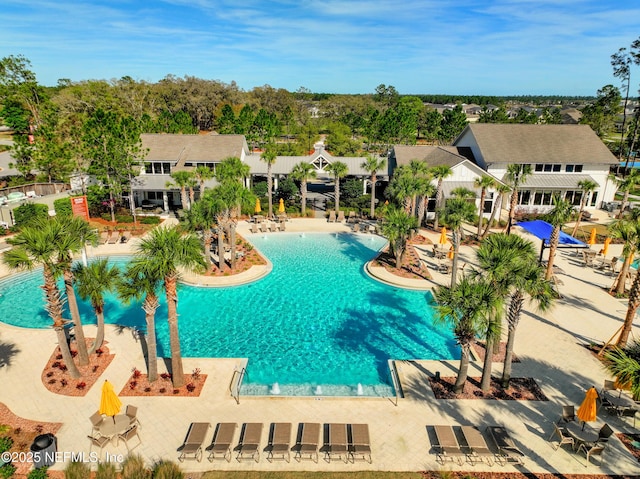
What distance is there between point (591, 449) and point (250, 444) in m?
11.6

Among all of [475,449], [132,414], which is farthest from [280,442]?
[475,449]

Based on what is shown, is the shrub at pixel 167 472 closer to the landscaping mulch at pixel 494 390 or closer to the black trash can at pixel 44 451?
the black trash can at pixel 44 451

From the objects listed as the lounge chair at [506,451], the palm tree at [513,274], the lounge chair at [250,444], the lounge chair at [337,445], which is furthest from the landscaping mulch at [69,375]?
the palm tree at [513,274]

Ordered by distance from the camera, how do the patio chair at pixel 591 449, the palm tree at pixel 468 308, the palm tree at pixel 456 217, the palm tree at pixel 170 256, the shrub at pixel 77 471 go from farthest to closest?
the palm tree at pixel 456 217, the palm tree at pixel 468 308, the palm tree at pixel 170 256, the patio chair at pixel 591 449, the shrub at pixel 77 471

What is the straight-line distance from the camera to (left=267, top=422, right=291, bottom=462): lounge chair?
1386 cm

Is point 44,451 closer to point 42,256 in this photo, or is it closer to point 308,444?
point 42,256

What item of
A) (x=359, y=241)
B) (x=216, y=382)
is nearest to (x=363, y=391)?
(x=216, y=382)

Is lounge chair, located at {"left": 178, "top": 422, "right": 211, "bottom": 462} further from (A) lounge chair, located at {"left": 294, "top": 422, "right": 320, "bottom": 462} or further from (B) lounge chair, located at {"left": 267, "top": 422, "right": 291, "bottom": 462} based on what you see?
(A) lounge chair, located at {"left": 294, "top": 422, "right": 320, "bottom": 462}

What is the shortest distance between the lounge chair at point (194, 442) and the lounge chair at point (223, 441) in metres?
0.35

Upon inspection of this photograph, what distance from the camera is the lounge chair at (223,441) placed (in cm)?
1383

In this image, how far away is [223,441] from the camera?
46.2 feet

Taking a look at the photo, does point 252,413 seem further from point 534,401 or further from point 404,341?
point 534,401

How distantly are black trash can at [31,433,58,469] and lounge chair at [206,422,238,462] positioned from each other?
5.05 m

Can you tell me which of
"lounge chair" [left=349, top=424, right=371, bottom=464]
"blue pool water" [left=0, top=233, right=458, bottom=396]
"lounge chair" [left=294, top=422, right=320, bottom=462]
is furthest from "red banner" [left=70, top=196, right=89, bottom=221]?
"lounge chair" [left=349, top=424, right=371, bottom=464]
